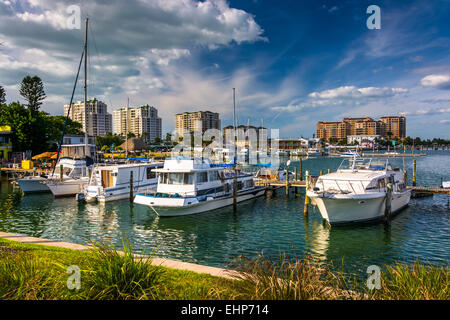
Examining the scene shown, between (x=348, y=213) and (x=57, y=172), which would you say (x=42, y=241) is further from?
(x=57, y=172)

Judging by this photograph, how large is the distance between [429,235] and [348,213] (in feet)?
15.3

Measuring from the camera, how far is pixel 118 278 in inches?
254

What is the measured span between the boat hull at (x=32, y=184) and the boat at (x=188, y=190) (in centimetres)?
1767

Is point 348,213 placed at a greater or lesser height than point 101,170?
lesser

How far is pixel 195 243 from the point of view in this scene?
56.2 feet

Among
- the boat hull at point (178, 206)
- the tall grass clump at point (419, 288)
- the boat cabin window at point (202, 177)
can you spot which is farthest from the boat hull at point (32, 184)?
the tall grass clump at point (419, 288)

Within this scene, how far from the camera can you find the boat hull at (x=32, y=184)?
109 ft

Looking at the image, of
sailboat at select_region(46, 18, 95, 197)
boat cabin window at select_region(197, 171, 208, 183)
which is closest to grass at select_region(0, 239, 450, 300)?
boat cabin window at select_region(197, 171, 208, 183)

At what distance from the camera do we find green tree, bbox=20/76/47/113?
71581mm

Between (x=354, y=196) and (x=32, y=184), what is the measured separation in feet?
108

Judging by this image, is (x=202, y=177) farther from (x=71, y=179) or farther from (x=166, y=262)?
(x=71, y=179)

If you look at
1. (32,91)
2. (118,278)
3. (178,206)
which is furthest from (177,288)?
(32,91)

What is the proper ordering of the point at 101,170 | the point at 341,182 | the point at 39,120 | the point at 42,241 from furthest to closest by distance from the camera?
the point at 39,120 < the point at 101,170 < the point at 341,182 < the point at 42,241
